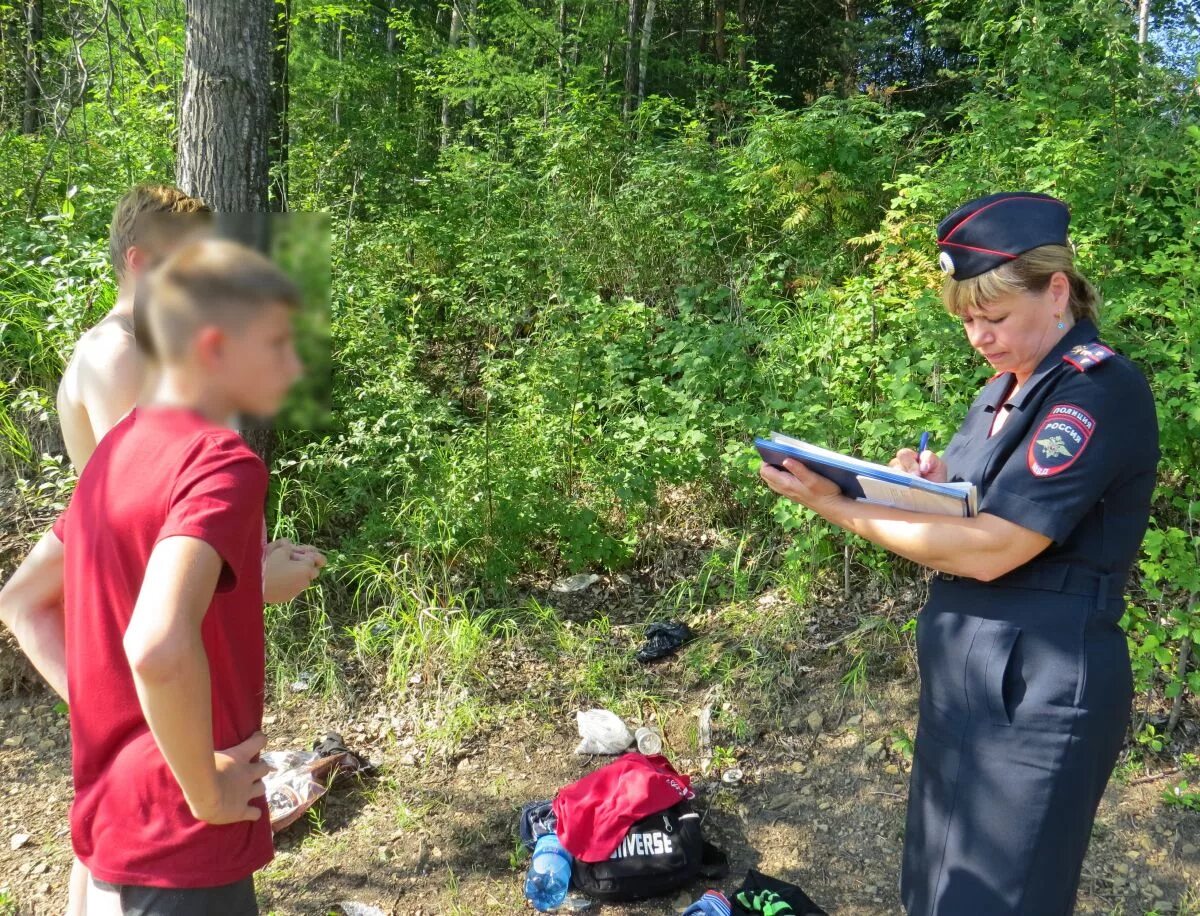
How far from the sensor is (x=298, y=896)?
3.20m

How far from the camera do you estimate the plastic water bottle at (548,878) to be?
10.4ft

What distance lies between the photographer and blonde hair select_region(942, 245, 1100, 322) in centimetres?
185

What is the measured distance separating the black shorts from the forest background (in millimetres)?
2604

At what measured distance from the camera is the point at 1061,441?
1.72 metres

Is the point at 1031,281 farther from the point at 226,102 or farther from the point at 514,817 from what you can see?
the point at 226,102

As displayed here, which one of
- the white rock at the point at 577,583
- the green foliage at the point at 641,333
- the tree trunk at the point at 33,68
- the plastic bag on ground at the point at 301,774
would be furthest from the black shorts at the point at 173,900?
the tree trunk at the point at 33,68

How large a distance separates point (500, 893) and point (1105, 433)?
2565mm

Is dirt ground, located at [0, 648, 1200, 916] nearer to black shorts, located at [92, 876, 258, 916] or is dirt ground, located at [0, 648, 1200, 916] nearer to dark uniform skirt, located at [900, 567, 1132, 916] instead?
dark uniform skirt, located at [900, 567, 1132, 916]

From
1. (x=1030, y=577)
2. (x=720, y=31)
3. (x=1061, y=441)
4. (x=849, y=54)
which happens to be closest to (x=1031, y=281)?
(x=1061, y=441)

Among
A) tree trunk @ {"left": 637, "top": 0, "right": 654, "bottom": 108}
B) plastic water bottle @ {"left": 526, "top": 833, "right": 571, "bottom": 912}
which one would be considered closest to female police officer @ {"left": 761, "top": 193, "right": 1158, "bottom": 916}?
plastic water bottle @ {"left": 526, "top": 833, "right": 571, "bottom": 912}

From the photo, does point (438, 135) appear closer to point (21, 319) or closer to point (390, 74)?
point (390, 74)

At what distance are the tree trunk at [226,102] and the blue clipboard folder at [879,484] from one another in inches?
102

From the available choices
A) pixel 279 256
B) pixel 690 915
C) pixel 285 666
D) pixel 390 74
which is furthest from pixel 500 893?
pixel 390 74

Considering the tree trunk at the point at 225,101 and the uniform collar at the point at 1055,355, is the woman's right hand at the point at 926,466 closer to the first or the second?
the uniform collar at the point at 1055,355
